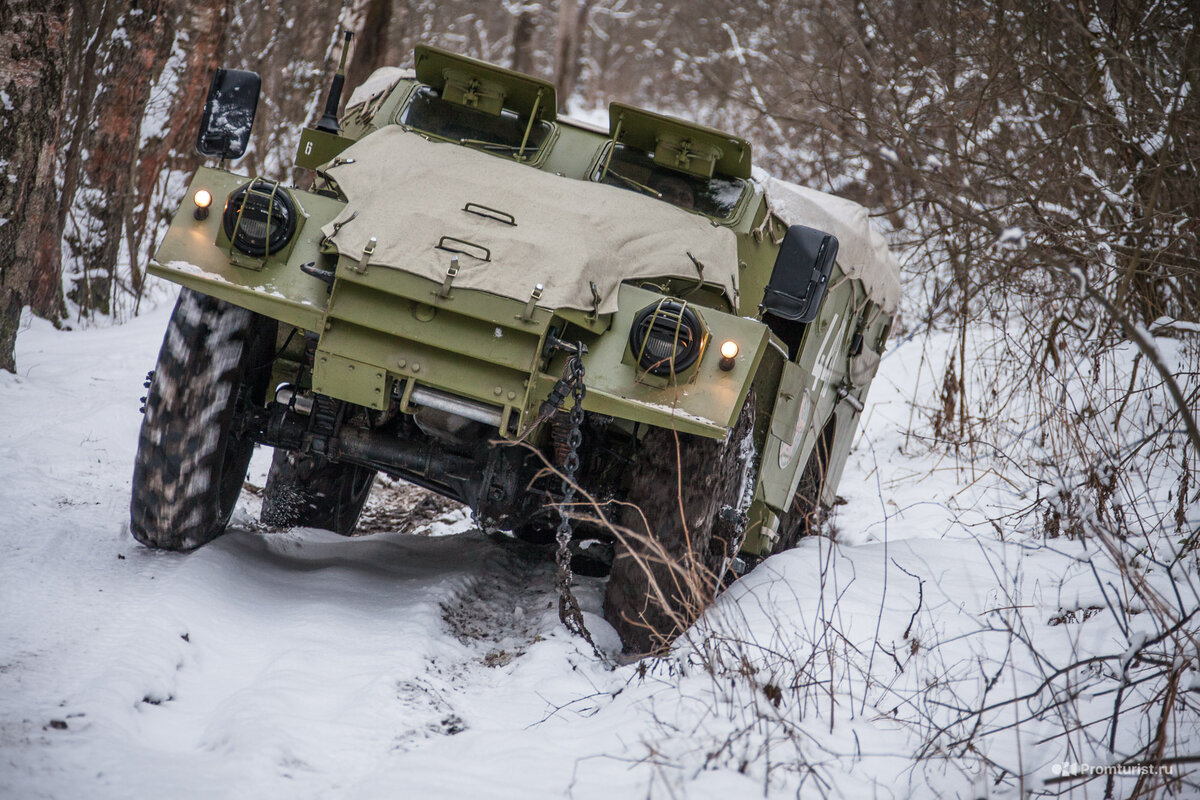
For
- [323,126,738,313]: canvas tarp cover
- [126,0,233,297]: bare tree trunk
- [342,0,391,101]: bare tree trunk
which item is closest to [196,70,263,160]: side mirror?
[323,126,738,313]: canvas tarp cover

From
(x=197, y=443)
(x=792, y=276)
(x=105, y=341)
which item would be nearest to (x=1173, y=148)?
(x=792, y=276)

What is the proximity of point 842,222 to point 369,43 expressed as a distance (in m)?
6.95

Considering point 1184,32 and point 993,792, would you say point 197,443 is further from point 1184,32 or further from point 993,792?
point 1184,32

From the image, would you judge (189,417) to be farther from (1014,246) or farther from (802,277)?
(1014,246)

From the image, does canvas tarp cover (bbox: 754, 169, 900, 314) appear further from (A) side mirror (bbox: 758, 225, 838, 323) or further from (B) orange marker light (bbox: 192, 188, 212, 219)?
(B) orange marker light (bbox: 192, 188, 212, 219)

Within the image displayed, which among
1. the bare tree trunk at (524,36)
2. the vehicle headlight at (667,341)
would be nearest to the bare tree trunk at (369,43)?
the vehicle headlight at (667,341)

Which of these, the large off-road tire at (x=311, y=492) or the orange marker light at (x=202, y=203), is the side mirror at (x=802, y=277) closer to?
the orange marker light at (x=202, y=203)

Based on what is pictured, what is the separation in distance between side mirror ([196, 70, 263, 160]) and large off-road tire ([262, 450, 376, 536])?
159 cm

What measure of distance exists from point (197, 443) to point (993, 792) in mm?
2943

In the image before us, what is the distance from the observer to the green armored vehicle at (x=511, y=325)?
3.79 metres

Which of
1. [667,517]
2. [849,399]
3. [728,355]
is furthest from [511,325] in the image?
[849,399]

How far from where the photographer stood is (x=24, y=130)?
639cm

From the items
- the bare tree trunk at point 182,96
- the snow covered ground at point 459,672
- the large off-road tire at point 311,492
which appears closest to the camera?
the snow covered ground at point 459,672

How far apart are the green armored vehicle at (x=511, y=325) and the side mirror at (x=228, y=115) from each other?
11 mm
